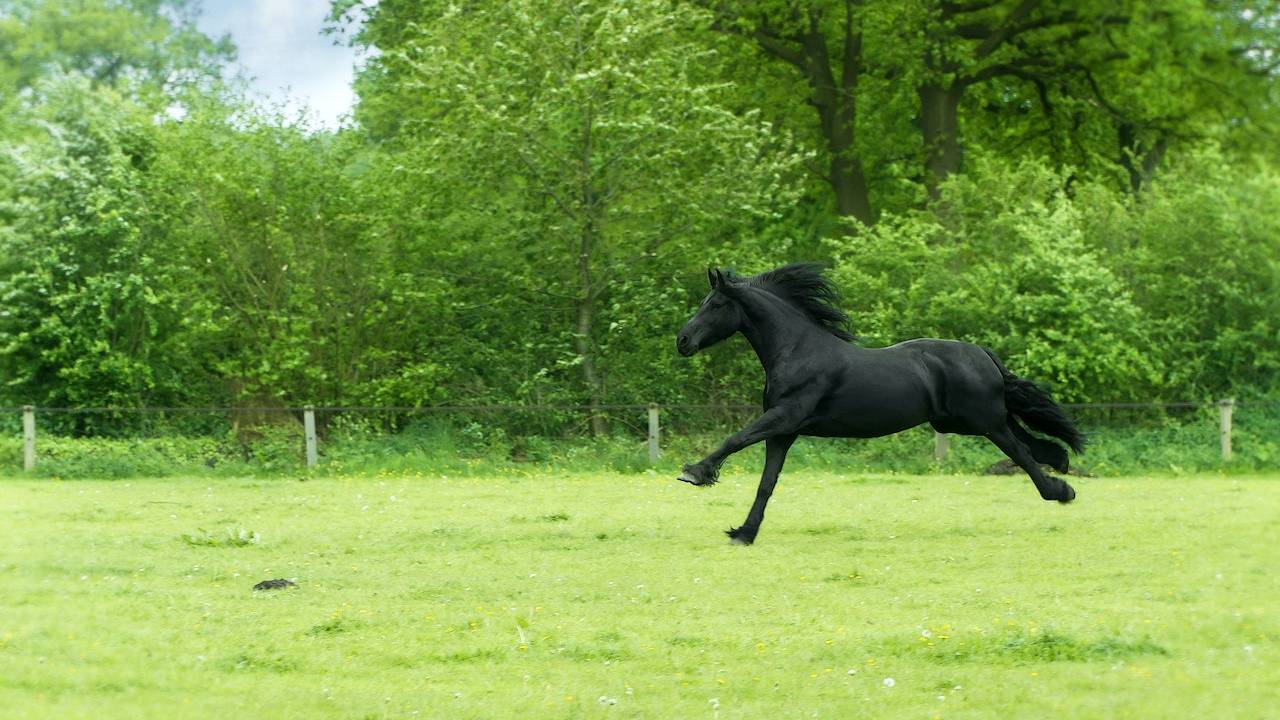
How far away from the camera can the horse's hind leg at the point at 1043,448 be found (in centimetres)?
1425

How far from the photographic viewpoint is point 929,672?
25.9 ft

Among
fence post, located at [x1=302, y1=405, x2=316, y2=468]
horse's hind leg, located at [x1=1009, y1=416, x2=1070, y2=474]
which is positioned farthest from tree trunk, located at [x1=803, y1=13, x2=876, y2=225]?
horse's hind leg, located at [x1=1009, y1=416, x2=1070, y2=474]

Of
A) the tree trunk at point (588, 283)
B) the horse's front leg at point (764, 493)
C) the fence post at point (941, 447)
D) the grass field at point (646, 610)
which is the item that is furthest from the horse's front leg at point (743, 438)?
the tree trunk at point (588, 283)

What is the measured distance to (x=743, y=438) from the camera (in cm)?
1279

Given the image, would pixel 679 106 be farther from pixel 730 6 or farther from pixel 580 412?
pixel 730 6

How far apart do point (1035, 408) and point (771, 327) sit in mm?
2698

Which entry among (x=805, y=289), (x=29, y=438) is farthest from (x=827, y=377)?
(x=29, y=438)

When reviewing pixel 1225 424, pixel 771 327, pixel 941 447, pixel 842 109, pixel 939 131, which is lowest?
pixel 941 447

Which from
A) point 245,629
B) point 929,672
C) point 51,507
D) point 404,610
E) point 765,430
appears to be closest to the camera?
point 929,672

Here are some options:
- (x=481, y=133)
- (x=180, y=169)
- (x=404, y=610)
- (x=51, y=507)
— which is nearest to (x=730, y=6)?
(x=481, y=133)

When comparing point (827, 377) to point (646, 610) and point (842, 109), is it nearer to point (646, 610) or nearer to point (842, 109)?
point (646, 610)

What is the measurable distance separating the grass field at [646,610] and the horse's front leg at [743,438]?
70 cm

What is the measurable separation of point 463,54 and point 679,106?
12.3 ft

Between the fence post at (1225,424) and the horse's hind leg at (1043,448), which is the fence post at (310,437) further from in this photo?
the fence post at (1225,424)
